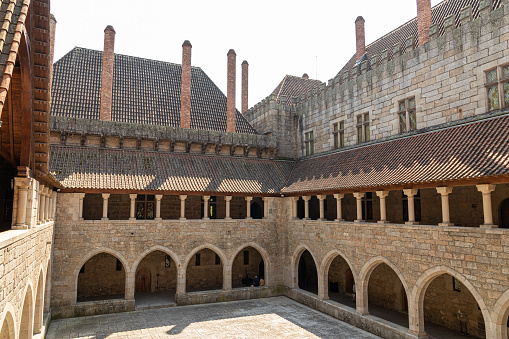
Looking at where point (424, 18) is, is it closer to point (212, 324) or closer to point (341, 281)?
point (341, 281)

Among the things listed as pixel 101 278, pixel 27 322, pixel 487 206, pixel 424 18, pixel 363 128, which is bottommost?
pixel 101 278

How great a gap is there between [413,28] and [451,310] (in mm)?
14269

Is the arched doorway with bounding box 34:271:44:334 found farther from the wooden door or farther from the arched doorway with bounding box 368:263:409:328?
the arched doorway with bounding box 368:263:409:328

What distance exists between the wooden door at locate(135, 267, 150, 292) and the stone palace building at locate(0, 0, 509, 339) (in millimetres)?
121

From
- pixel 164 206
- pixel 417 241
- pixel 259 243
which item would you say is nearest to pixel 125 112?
pixel 164 206

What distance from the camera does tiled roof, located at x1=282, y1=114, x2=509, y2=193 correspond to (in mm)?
10945

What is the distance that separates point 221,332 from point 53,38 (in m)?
16.7

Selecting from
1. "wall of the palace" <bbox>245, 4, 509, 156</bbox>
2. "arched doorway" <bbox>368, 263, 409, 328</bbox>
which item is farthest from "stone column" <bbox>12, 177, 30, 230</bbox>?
"wall of the palace" <bbox>245, 4, 509, 156</bbox>

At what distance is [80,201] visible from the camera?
1655 cm

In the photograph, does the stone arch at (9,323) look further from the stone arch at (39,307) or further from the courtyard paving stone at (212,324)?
the courtyard paving stone at (212,324)

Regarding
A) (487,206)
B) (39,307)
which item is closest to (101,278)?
(39,307)

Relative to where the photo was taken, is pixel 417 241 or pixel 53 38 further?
pixel 53 38

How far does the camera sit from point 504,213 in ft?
41.2

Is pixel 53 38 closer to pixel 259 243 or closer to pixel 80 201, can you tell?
pixel 80 201
